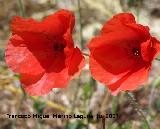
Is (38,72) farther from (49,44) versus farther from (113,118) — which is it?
(113,118)

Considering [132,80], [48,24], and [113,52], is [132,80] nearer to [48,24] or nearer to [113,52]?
[113,52]

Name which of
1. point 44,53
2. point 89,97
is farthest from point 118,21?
point 89,97

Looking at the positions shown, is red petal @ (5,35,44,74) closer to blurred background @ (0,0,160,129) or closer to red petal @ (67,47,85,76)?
red petal @ (67,47,85,76)

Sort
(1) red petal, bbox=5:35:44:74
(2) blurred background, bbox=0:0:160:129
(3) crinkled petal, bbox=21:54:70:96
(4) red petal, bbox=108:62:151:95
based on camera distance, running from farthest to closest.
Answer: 1. (2) blurred background, bbox=0:0:160:129
2. (1) red petal, bbox=5:35:44:74
3. (3) crinkled petal, bbox=21:54:70:96
4. (4) red petal, bbox=108:62:151:95

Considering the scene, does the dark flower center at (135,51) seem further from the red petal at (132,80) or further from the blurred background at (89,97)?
the blurred background at (89,97)

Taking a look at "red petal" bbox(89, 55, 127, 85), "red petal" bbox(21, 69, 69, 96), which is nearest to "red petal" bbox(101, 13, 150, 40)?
"red petal" bbox(89, 55, 127, 85)

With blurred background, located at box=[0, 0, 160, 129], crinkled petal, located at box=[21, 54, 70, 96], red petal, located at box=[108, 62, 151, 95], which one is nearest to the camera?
red petal, located at box=[108, 62, 151, 95]

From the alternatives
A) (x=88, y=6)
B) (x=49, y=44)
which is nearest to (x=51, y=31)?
(x=49, y=44)
